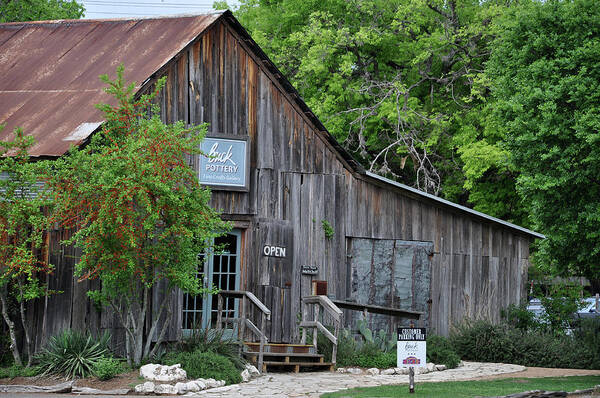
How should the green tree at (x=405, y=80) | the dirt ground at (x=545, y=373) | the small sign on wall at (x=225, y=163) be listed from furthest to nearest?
the green tree at (x=405, y=80)
the small sign on wall at (x=225, y=163)
the dirt ground at (x=545, y=373)

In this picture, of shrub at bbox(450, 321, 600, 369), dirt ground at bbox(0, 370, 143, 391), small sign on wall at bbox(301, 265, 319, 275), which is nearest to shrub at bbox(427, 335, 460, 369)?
shrub at bbox(450, 321, 600, 369)

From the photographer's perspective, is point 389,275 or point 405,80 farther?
point 405,80

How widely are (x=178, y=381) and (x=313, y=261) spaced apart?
5.97 metres

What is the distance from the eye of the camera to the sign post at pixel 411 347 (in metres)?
13.3

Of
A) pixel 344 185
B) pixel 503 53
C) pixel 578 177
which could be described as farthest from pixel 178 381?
pixel 503 53

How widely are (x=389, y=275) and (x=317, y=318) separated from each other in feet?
11.0

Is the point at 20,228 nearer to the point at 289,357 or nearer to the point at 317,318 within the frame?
the point at 289,357

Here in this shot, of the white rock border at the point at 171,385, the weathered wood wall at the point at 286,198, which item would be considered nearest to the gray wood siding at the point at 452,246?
the weathered wood wall at the point at 286,198

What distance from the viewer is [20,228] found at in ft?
49.2

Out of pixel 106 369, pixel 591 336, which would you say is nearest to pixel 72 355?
pixel 106 369

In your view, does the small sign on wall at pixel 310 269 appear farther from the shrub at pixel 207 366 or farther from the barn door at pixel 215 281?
the shrub at pixel 207 366

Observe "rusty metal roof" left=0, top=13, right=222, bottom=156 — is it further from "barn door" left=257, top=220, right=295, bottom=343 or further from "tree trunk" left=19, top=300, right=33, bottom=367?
"barn door" left=257, top=220, right=295, bottom=343

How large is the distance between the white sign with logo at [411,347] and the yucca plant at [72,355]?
492cm

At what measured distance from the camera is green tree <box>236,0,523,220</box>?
94.7 ft
